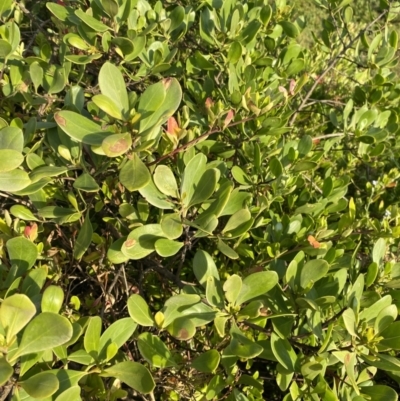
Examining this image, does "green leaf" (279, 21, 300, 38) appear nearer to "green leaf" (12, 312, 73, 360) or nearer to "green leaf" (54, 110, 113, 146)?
"green leaf" (54, 110, 113, 146)

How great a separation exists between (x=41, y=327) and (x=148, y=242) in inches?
12.2

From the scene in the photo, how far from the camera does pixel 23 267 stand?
898mm

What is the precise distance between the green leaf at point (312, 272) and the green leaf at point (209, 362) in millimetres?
250

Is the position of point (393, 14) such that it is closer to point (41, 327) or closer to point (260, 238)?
point (260, 238)

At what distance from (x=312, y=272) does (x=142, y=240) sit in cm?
38

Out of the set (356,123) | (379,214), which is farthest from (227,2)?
(379,214)

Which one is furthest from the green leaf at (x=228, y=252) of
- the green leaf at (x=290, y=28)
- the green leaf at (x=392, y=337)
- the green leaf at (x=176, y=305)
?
the green leaf at (x=290, y=28)

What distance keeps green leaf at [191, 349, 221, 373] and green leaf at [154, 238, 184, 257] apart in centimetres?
22

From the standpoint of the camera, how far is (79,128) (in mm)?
859

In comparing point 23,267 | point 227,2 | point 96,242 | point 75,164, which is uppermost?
point 227,2

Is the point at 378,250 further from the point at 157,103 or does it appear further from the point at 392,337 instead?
the point at 157,103

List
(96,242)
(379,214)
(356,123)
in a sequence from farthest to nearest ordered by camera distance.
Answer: (379,214) → (356,123) → (96,242)

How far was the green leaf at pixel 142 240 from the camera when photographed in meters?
0.92

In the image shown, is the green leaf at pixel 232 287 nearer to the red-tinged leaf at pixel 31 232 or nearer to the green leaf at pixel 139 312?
the green leaf at pixel 139 312
